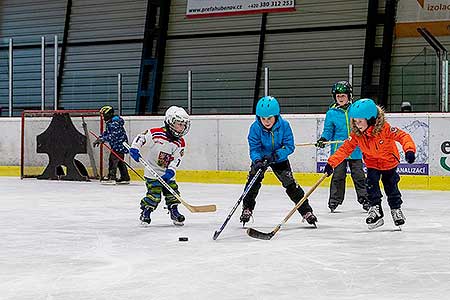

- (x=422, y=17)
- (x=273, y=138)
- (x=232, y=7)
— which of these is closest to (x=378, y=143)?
(x=273, y=138)

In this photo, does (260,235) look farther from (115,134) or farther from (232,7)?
(232,7)


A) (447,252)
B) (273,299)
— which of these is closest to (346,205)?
(447,252)

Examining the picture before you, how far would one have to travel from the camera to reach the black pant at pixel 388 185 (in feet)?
18.0

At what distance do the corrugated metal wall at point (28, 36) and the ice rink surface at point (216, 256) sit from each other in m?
11.4

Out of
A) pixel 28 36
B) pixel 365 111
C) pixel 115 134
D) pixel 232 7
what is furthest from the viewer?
pixel 28 36

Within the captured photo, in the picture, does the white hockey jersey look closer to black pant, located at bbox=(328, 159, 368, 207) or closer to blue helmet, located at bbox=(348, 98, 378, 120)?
blue helmet, located at bbox=(348, 98, 378, 120)

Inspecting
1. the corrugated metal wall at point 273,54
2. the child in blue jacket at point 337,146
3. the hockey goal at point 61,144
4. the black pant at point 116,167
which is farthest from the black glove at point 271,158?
the corrugated metal wall at point 273,54

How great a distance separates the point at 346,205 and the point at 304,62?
28.2 feet

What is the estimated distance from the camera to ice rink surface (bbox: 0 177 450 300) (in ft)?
10.9

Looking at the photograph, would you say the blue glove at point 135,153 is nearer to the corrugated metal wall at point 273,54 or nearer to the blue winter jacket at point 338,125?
the blue winter jacket at point 338,125

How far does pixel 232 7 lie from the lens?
16812 millimetres

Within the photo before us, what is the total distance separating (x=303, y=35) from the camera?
16.2 meters

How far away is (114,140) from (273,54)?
6.28 meters

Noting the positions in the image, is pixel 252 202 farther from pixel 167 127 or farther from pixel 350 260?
pixel 350 260
